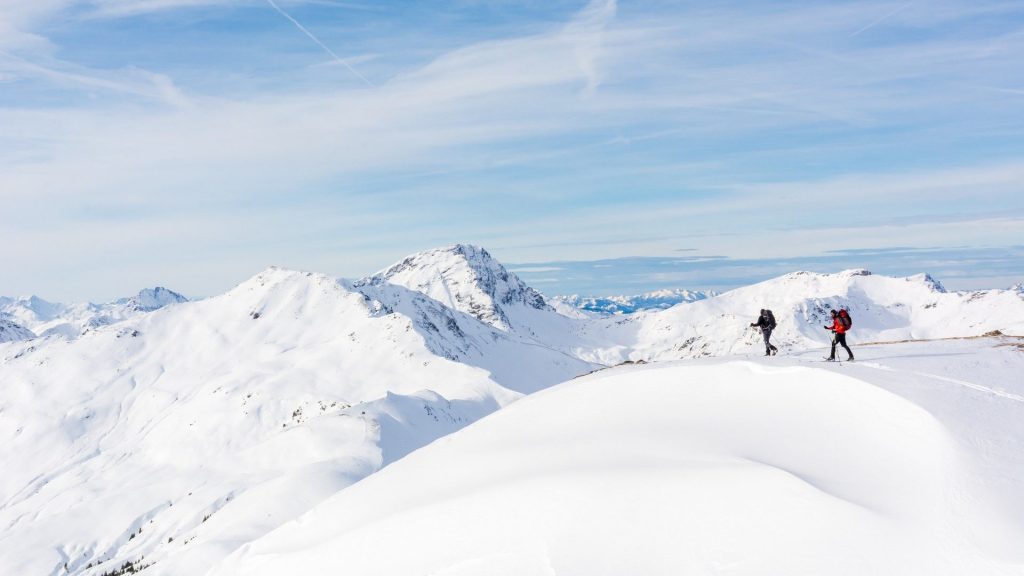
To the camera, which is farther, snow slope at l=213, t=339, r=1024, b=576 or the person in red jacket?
the person in red jacket

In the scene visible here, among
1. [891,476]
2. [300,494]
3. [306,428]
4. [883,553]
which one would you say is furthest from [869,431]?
[306,428]

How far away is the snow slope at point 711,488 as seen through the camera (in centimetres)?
1191

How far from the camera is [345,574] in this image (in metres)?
14.6

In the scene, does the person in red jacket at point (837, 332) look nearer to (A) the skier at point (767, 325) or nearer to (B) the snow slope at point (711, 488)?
(A) the skier at point (767, 325)

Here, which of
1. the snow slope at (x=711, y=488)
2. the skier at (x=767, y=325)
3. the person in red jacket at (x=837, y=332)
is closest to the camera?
the snow slope at (x=711, y=488)

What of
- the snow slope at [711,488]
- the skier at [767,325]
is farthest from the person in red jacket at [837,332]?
the snow slope at [711,488]

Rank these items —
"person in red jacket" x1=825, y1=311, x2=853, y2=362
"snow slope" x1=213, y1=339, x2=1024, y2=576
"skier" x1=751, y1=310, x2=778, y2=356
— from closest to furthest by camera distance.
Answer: "snow slope" x1=213, y1=339, x2=1024, y2=576 < "person in red jacket" x1=825, y1=311, x2=853, y2=362 < "skier" x1=751, y1=310, x2=778, y2=356

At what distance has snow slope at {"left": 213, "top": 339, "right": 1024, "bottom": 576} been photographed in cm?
1191

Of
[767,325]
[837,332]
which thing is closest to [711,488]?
[837,332]

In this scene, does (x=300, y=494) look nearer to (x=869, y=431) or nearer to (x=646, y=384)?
(x=646, y=384)

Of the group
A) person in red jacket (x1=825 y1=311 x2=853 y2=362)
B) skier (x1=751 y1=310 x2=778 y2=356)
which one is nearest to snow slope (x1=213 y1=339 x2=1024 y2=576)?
person in red jacket (x1=825 y1=311 x2=853 y2=362)

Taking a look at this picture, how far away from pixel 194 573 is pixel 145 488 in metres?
114

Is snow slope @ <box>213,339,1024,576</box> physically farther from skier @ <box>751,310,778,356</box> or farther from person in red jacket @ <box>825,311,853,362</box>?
skier @ <box>751,310,778,356</box>

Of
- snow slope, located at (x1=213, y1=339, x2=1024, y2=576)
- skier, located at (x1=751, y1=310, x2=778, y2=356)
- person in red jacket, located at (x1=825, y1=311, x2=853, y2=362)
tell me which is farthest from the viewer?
skier, located at (x1=751, y1=310, x2=778, y2=356)
